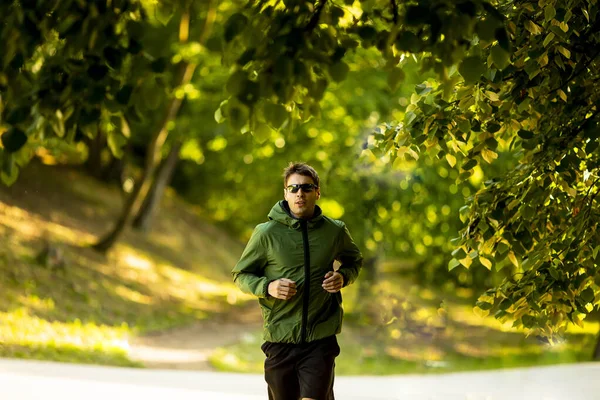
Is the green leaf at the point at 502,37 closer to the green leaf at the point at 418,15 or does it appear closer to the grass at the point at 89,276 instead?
the green leaf at the point at 418,15

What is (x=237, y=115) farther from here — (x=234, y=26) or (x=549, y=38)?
(x=549, y=38)

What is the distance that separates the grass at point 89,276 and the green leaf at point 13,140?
382 inches

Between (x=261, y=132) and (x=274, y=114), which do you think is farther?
(x=261, y=132)

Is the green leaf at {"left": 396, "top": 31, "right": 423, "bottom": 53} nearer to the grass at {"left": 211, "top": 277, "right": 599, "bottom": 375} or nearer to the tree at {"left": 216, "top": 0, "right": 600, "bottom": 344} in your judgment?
the tree at {"left": 216, "top": 0, "right": 600, "bottom": 344}

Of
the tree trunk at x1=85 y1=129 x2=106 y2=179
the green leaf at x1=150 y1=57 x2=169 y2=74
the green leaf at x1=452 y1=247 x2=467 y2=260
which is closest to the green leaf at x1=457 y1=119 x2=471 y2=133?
the green leaf at x1=452 y1=247 x2=467 y2=260

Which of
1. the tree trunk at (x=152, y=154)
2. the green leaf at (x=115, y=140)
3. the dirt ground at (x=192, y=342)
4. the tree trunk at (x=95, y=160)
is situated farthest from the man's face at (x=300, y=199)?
the tree trunk at (x=95, y=160)

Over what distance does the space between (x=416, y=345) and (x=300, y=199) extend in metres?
14.1

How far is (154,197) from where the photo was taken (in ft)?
70.9

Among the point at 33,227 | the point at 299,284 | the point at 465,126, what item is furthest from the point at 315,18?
the point at 33,227

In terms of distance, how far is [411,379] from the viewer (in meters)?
11.0

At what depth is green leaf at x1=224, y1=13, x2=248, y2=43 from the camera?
8.26ft

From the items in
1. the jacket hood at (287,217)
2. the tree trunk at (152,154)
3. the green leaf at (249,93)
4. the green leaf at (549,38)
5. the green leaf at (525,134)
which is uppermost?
the tree trunk at (152,154)

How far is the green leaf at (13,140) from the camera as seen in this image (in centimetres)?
237

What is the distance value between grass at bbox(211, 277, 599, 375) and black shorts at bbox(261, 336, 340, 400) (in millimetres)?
9985
